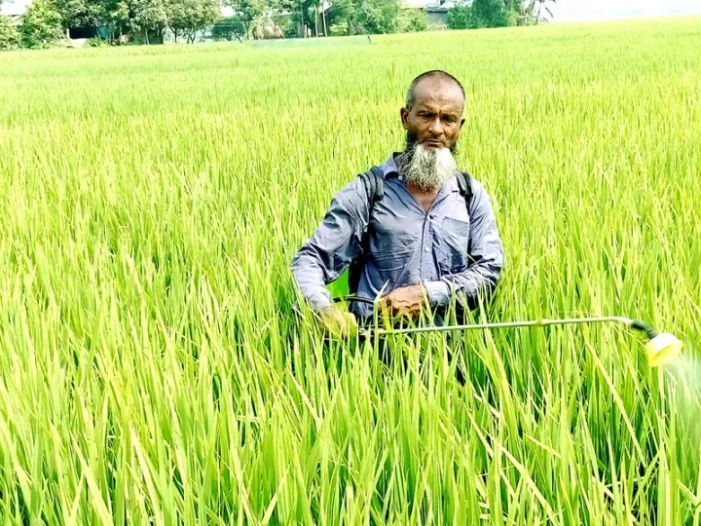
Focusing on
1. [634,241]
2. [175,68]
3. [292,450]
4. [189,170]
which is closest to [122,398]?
[292,450]

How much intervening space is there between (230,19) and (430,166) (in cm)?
6270

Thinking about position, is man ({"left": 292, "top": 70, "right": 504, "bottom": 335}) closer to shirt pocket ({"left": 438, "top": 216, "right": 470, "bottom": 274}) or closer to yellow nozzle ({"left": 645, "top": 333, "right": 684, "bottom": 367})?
shirt pocket ({"left": 438, "top": 216, "right": 470, "bottom": 274})

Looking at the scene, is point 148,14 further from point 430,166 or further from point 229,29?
point 430,166

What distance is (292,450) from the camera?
907 mm

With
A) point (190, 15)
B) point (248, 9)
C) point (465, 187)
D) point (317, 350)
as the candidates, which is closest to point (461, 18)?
point (248, 9)

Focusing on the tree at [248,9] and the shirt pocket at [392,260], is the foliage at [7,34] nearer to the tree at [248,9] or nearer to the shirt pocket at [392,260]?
the tree at [248,9]

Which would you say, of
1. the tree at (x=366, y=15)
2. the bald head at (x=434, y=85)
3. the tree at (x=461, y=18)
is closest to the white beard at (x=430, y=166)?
the bald head at (x=434, y=85)

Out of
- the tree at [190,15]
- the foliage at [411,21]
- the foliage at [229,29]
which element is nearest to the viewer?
the tree at [190,15]

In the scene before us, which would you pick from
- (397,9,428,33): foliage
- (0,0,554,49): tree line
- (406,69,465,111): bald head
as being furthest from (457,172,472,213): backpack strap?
(397,9,428,33): foliage

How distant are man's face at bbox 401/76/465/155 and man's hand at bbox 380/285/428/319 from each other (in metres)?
0.32

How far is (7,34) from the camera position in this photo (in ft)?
145

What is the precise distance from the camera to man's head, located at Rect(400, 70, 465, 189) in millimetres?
1546

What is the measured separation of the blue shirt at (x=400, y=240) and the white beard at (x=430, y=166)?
0.05 meters

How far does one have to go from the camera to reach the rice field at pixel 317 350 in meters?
0.86
